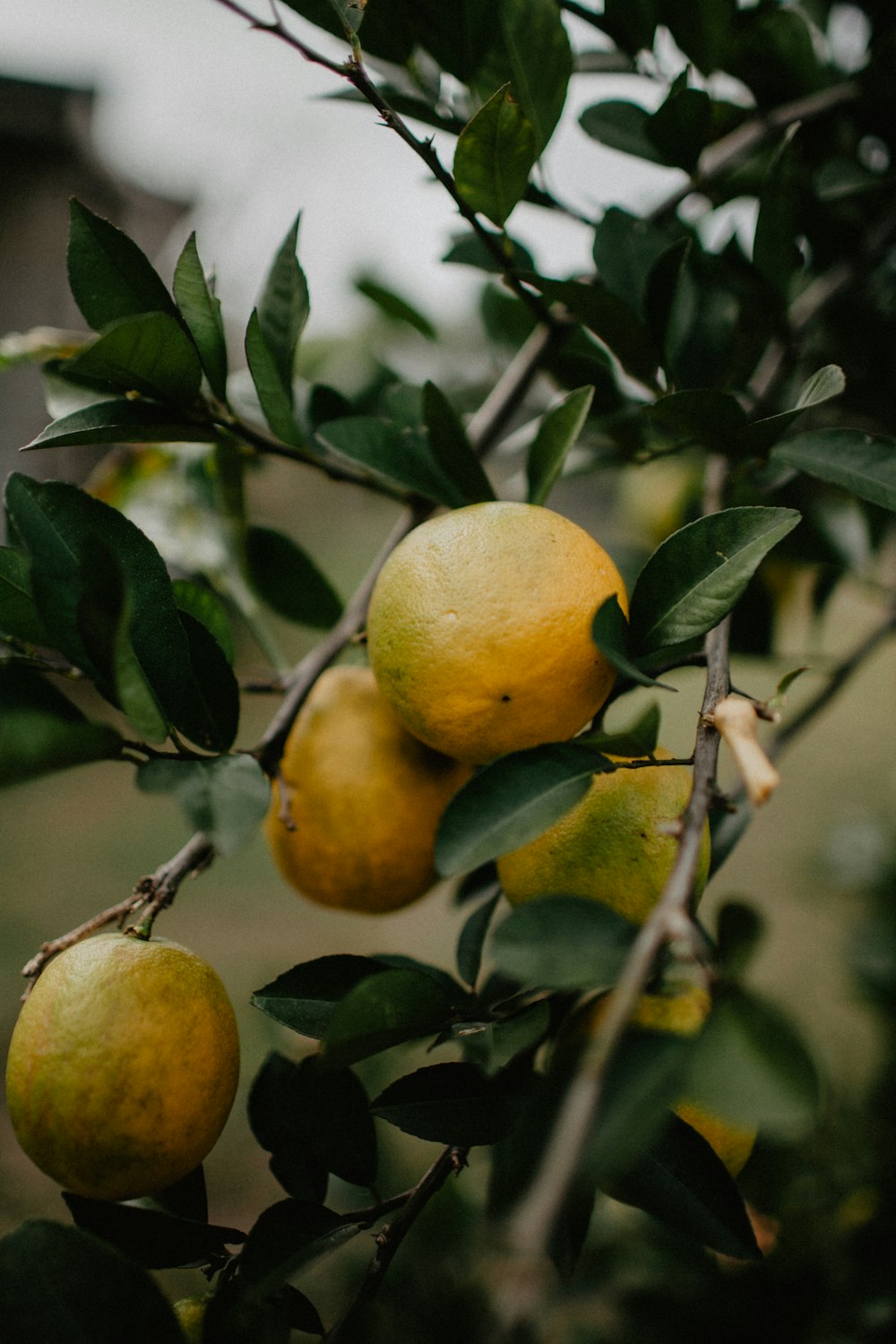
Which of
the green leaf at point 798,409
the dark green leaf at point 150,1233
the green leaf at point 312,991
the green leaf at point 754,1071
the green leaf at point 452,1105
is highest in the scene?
the green leaf at point 798,409

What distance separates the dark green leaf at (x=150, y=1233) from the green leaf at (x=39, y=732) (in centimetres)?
25

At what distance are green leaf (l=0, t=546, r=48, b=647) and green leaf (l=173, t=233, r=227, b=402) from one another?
17cm

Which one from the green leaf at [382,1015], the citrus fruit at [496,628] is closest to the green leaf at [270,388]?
the citrus fruit at [496,628]

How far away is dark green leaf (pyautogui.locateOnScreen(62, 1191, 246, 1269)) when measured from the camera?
48 centimetres

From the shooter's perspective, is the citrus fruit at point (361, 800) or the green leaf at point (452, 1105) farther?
the citrus fruit at point (361, 800)

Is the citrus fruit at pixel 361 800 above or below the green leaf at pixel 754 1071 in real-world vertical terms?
below

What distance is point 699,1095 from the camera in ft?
0.95

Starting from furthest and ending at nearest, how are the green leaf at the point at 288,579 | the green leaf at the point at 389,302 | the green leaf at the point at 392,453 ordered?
1. the green leaf at the point at 389,302
2. the green leaf at the point at 288,579
3. the green leaf at the point at 392,453

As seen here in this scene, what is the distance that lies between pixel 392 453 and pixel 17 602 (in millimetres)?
260

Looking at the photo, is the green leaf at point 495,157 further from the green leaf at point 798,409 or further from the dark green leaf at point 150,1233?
the dark green leaf at point 150,1233

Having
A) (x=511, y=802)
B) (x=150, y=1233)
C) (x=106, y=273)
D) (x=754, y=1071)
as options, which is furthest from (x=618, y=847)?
(x=106, y=273)

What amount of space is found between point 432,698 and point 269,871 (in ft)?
8.81

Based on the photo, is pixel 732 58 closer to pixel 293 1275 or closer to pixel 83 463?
pixel 293 1275

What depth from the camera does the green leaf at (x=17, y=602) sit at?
471 millimetres
